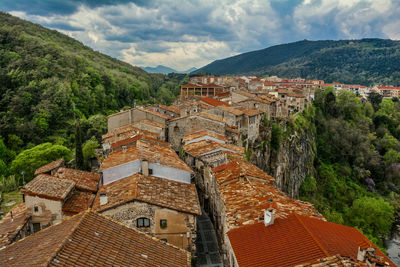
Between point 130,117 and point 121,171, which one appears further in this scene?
point 130,117

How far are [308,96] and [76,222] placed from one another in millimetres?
85297

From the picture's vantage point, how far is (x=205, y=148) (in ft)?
94.9

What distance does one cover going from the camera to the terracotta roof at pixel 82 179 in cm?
2398

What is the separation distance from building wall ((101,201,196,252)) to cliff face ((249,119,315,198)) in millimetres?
22825

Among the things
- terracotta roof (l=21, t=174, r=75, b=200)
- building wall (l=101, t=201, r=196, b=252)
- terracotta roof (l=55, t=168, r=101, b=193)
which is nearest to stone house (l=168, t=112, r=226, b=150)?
terracotta roof (l=55, t=168, r=101, b=193)

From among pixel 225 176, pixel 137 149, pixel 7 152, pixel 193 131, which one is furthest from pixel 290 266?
pixel 7 152

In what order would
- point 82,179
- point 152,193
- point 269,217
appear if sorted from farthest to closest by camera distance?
1. point 82,179
2. point 152,193
3. point 269,217

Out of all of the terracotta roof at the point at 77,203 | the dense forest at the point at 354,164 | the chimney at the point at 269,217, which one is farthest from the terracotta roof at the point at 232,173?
the dense forest at the point at 354,164

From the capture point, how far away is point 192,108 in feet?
140

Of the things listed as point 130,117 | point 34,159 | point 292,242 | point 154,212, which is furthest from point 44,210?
point 34,159

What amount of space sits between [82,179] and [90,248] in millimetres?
16547

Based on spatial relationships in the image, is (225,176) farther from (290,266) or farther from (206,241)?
(290,266)

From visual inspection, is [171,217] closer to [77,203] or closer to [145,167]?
[145,167]

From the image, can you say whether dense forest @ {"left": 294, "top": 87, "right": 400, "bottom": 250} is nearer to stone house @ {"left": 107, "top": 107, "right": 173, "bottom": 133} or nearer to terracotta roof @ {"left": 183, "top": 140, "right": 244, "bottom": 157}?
terracotta roof @ {"left": 183, "top": 140, "right": 244, "bottom": 157}
